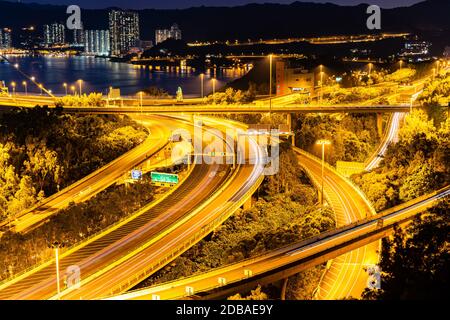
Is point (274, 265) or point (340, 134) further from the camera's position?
point (340, 134)

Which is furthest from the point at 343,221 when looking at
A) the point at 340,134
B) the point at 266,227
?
the point at 340,134

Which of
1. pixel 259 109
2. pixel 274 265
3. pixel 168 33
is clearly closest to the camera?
pixel 274 265

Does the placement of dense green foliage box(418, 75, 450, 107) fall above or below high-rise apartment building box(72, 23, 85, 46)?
below

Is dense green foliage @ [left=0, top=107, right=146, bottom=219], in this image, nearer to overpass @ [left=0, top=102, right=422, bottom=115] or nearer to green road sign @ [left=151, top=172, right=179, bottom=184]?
overpass @ [left=0, top=102, right=422, bottom=115]

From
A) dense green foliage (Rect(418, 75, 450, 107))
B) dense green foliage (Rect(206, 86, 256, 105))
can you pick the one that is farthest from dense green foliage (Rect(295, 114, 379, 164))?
dense green foliage (Rect(206, 86, 256, 105))

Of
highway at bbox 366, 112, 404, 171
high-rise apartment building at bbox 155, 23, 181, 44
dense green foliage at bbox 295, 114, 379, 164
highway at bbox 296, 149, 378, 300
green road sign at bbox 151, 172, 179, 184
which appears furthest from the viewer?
high-rise apartment building at bbox 155, 23, 181, 44

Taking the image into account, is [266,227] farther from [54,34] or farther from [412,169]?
[54,34]
